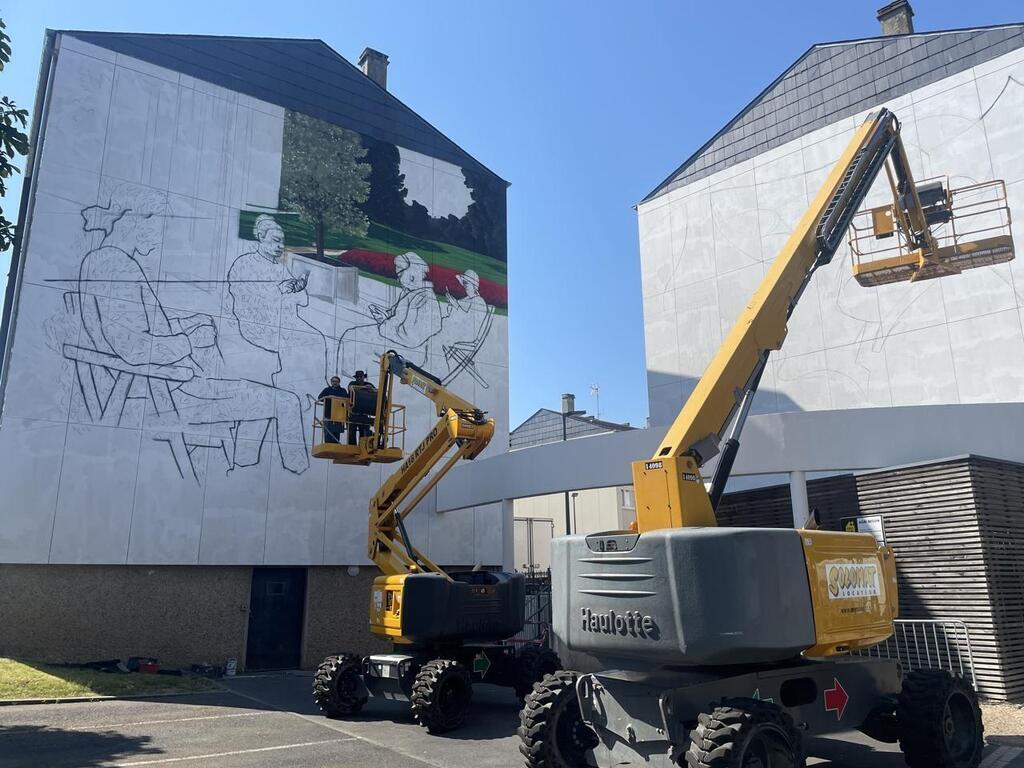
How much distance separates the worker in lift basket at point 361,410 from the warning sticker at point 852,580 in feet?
35.9

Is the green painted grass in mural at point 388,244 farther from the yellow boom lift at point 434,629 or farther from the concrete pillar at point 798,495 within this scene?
the concrete pillar at point 798,495

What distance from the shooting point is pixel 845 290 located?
2153 centimetres

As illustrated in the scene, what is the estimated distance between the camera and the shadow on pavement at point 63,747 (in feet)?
31.2

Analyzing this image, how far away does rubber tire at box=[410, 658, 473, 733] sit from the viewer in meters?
11.2

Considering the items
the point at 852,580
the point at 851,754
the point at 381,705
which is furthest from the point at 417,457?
the point at 852,580

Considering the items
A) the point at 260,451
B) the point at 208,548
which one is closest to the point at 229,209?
the point at 260,451

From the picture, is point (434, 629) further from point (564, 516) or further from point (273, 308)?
point (564, 516)

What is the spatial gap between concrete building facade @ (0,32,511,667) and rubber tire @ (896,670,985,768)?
495 inches

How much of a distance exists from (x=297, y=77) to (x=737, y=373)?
1922 cm

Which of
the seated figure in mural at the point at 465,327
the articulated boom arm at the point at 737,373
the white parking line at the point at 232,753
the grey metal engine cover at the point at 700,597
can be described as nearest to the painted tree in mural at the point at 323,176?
the seated figure in mural at the point at 465,327

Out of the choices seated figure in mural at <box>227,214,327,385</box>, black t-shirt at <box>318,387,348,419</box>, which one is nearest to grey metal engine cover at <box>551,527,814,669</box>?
black t-shirt at <box>318,387,348,419</box>

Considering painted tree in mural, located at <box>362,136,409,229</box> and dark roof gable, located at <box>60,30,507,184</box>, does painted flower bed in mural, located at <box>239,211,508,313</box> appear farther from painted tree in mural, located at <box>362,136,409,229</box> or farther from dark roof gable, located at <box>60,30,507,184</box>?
dark roof gable, located at <box>60,30,507,184</box>

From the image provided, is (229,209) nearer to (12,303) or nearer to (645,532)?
(12,303)

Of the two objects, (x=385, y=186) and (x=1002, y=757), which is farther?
(x=385, y=186)
